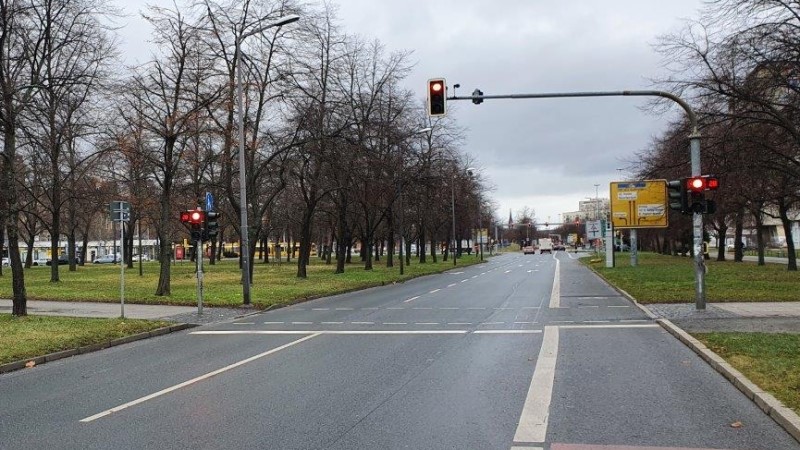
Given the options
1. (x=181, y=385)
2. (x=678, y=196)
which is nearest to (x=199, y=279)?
(x=181, y=385)

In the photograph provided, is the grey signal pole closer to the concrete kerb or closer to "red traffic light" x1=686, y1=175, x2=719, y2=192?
"red traffic light" x1=686, y1=175, x2=719, y2=192

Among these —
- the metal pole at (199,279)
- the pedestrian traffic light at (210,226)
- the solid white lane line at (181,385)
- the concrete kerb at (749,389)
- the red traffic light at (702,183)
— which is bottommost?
the solid white lane line at (181,385)

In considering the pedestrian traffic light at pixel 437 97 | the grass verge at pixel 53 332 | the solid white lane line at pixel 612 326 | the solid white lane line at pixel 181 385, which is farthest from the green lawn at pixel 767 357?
the grass verge at pixel 53 332

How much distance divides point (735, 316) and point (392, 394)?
10.1 m

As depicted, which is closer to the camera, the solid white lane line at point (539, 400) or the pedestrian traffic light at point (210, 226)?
the solid white lane line at point (539, 400)

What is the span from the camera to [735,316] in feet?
47.3

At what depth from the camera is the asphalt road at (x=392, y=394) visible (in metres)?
5.89

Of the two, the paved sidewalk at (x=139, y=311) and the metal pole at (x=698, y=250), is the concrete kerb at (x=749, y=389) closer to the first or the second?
the metal pole at (x=698, y=250)

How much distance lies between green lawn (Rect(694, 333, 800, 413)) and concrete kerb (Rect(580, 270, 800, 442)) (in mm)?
88

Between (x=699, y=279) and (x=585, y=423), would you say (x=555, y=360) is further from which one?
(x=699, y=279)

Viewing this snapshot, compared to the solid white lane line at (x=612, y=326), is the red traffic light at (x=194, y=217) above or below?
above

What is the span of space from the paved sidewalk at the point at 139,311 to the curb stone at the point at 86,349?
1391mm

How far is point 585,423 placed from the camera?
6258 millimetres

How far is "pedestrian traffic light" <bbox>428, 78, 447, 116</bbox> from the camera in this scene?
15492 mm
